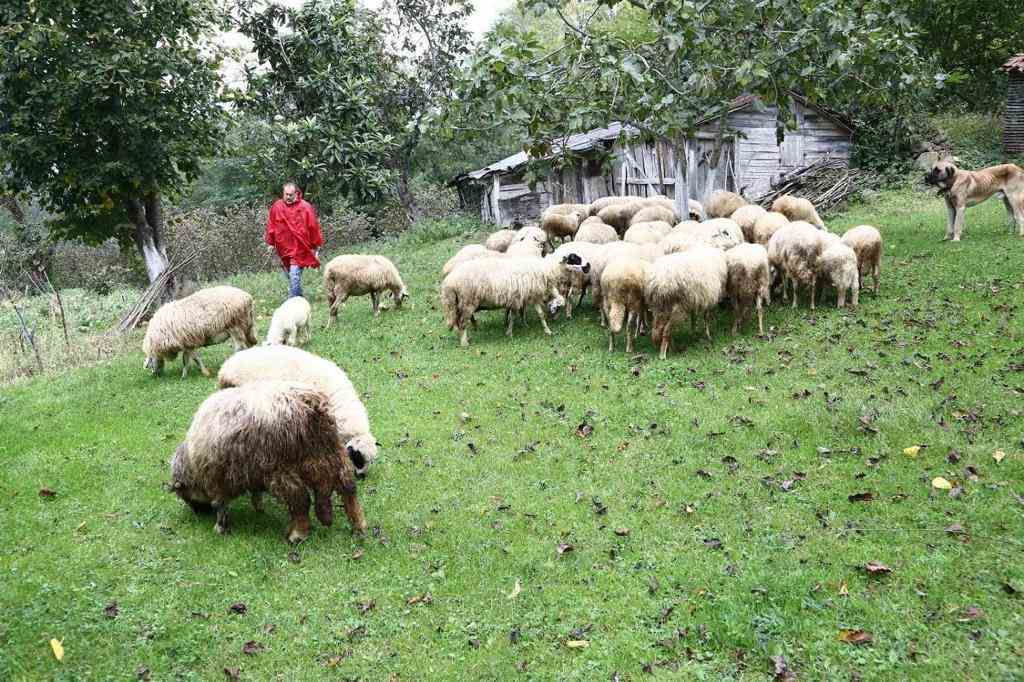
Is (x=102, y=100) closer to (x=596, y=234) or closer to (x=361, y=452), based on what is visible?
(x=596, y=234)

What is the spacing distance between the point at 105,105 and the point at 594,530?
15409 mm

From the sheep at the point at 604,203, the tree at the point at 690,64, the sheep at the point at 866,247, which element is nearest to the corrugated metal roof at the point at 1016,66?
the tree at the point at 690,64

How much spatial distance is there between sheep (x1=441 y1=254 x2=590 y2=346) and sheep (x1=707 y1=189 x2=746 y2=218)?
574 centimetres

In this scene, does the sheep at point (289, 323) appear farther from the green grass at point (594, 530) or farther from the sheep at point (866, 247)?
the sheep at point (866, 247)

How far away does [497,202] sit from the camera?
2730 cm

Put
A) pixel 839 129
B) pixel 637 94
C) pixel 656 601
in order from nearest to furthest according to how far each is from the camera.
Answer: pixel 656 601, pixel 637 94, pixel 839 129

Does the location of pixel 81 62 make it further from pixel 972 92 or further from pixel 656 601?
pixel 972 92

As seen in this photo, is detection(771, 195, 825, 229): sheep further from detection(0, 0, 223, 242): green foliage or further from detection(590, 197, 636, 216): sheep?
detection(0, 0, 223, 242): green foliage

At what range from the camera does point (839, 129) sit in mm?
24844

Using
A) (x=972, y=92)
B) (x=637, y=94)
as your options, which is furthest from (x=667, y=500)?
(x=972, y=92)

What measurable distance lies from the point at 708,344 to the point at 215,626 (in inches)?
290

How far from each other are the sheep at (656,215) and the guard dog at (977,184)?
4887mm

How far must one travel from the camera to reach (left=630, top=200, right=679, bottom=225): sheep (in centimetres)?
1480

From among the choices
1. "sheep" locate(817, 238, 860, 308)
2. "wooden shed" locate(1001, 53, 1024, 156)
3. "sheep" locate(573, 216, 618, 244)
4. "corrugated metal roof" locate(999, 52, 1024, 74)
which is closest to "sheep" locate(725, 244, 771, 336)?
"sheep" locate(817, 238, 860, 308)
